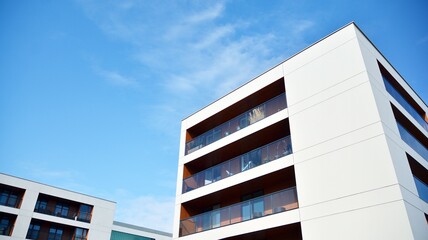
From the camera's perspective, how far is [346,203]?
1281cm

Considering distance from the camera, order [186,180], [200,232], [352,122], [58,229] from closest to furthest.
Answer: [352,122] → [200,232] → [186,180] → [58,229]

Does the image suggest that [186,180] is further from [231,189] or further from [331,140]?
[331,140]

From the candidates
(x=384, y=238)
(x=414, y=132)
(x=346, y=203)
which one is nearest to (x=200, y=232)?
(x=346, y=203)

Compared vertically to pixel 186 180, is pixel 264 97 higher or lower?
higher

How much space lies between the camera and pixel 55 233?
117 ft

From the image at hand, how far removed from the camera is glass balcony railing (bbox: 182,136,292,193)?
16.7 m

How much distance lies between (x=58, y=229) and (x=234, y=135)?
2740cm

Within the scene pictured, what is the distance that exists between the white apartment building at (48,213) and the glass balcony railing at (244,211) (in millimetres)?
22514

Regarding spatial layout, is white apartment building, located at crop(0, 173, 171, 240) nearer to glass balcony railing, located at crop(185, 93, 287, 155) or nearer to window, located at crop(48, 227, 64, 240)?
window, located at crop(48, 227, 64, 240)

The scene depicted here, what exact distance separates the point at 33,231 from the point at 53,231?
206cm

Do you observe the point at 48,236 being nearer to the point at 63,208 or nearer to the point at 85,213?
the point at 63,208

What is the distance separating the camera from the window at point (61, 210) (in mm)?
36562

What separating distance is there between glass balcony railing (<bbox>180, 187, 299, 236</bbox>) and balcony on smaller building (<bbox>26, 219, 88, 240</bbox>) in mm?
22880

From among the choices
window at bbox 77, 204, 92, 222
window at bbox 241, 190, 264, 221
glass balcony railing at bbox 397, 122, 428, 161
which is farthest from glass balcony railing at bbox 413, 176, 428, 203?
window at bbox 77, 204, 92, 222
